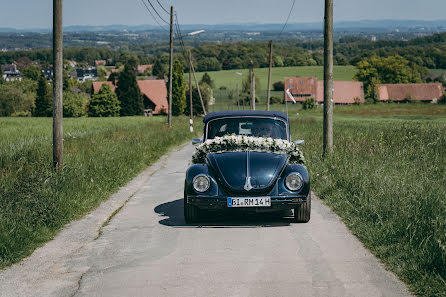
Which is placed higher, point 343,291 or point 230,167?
point 230,167

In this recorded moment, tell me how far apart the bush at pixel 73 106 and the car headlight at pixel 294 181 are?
86.9 meters

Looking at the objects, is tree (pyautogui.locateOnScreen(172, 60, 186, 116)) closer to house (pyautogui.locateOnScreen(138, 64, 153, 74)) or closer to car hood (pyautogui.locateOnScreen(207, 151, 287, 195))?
house (pyautogui.locateOnScreen(138, 64, 153, 74))

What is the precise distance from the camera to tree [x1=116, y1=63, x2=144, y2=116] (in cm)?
9650

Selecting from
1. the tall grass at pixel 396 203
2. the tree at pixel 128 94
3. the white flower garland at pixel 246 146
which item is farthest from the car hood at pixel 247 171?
the tree at pixel 128 94

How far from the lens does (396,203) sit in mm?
8789

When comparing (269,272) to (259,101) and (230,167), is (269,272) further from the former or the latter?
(259,101)

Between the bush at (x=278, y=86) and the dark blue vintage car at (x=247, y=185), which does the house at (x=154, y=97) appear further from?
the dark blue vintage car at (x=247, y=185)

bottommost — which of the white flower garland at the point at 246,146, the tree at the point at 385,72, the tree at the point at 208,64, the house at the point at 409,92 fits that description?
the white flower garland at the point at 246,146

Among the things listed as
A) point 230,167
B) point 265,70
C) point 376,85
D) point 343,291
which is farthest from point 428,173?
point 265,70

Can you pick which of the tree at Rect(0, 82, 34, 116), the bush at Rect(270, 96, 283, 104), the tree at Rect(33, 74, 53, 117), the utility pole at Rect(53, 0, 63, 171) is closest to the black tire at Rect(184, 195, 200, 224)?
the utility pole at Rect(53, 0, 63, 171)

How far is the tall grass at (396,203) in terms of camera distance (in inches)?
241

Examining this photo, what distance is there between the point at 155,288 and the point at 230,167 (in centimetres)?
339

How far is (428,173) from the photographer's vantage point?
12.0 metres

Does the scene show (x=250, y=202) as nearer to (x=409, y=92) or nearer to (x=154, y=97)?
(x=154, y=97)
